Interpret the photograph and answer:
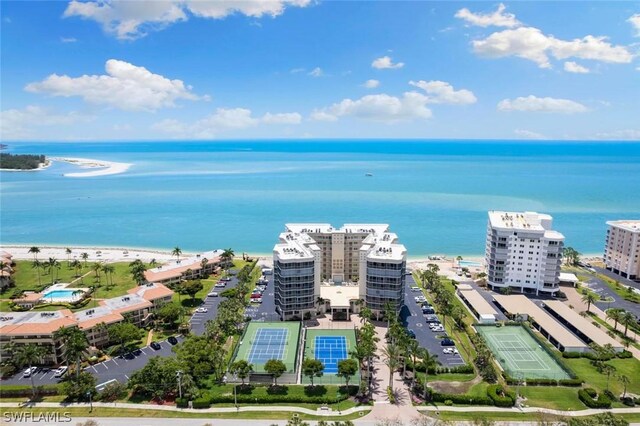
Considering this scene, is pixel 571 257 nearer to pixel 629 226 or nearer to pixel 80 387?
pixel 629 226

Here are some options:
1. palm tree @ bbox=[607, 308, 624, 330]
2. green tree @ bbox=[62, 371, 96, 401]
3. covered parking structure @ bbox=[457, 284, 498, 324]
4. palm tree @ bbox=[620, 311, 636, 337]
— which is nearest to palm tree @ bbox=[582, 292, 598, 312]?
palm tree @ bbox=[607, 308, 624, 330]

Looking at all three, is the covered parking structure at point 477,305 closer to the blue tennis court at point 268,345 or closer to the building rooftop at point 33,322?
the blue tennis court at point 268,345

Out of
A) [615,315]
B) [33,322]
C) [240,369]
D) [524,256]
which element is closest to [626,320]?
[615,315]

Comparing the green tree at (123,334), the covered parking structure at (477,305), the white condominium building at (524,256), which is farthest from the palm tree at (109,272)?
the white condominium building at (524,256)

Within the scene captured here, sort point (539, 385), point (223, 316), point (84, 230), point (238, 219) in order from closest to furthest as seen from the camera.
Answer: point (539, 385)
point (223, 316)
point (84, 230)
point (238, 219)

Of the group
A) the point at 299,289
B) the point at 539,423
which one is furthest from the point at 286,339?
the point at 539,423

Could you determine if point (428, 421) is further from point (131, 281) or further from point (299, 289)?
point (131, 281)
